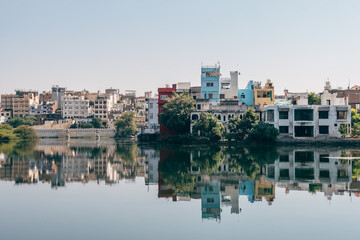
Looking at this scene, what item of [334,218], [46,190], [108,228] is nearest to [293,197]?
[334,218]

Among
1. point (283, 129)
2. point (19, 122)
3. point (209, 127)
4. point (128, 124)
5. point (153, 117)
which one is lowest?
point (283, 129)

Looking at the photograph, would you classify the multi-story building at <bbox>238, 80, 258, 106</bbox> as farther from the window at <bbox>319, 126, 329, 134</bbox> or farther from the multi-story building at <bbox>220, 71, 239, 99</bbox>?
the window at <bbox>319, 126, 329, 134</bbox>

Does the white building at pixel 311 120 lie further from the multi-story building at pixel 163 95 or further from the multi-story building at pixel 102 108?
the multi-story building at pixel 102 108

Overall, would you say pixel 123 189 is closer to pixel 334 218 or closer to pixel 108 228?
pixel 108 228

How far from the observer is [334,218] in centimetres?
1532

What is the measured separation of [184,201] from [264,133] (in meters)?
32.5

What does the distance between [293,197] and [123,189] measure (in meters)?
8.74

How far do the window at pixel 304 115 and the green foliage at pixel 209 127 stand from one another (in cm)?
920

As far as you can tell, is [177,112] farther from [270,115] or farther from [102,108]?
[102,108]

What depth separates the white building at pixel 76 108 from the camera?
116 m

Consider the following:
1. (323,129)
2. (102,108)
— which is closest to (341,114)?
(323,129)

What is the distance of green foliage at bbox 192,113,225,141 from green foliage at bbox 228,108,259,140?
149 cm

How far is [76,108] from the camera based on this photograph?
117062 mm

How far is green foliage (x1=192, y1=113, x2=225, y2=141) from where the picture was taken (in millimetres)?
52525
